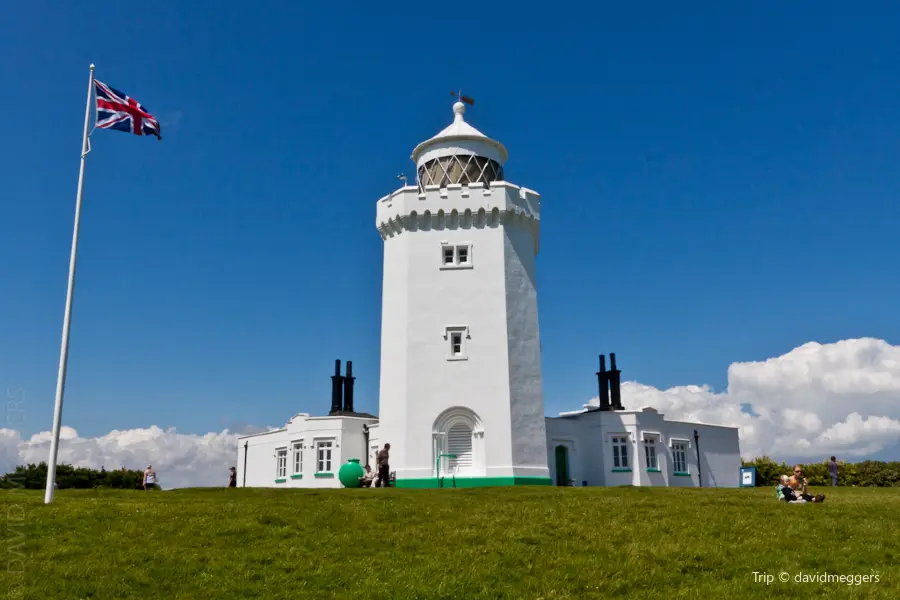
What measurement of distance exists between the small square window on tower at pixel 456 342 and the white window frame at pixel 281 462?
13608 millimetres

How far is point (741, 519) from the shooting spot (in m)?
18.4

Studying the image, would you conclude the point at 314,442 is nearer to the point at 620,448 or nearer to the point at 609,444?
the point at 609,444

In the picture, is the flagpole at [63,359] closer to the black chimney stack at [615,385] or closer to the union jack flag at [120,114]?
the union jack flag at [120,114]

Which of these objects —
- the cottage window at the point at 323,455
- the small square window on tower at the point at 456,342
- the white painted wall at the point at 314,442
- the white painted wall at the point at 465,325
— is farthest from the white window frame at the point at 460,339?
the cottage window at the point at 323,455

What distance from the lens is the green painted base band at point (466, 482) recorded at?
98.2ft

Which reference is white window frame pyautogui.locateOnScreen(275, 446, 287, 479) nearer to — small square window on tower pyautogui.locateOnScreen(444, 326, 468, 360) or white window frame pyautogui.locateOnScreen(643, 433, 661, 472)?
small square window on tower pyautogui.locateOnScreen(444, 326, 468, 360)

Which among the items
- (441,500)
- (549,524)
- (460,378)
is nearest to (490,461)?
(460,378)

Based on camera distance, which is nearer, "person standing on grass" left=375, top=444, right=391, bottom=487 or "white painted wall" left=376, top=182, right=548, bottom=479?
"person standing on grass" left=375, top=444, right=391, bottom=487

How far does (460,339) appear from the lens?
104 ft

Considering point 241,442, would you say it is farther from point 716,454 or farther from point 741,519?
point 741,519

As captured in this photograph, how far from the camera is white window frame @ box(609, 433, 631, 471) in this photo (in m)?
37.5

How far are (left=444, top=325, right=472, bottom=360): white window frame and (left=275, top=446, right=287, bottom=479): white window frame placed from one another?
1361 centimetres

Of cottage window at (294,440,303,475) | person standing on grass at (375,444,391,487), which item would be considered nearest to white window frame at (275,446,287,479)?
cottage window at (294,440,303,475)

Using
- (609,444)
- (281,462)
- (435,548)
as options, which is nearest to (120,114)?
(435,548)
